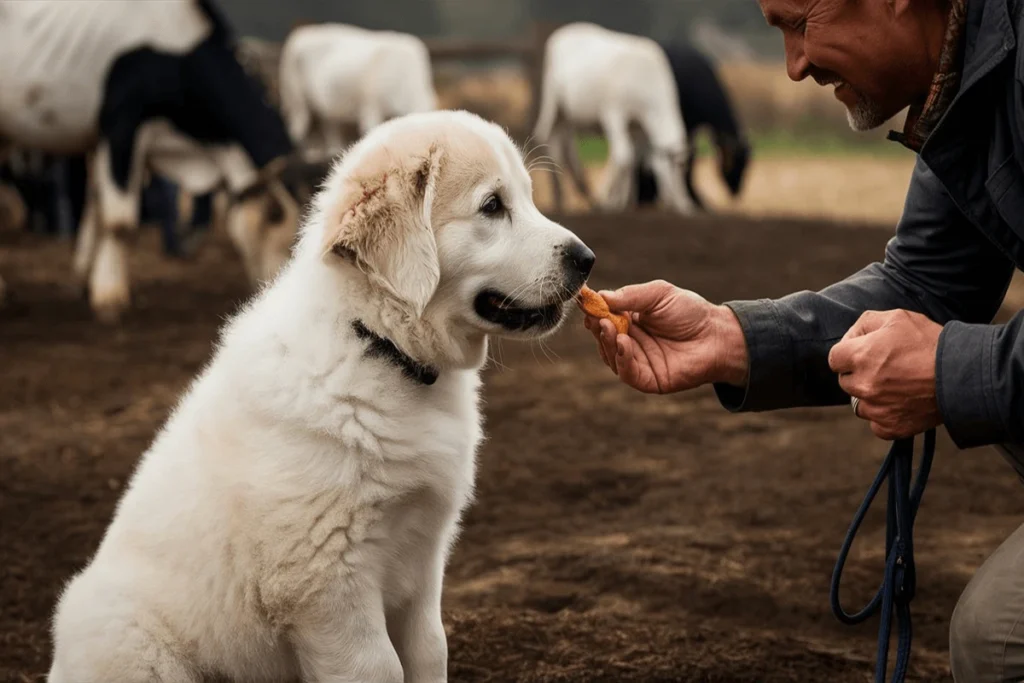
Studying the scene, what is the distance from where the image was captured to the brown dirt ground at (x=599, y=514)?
3.62 meters

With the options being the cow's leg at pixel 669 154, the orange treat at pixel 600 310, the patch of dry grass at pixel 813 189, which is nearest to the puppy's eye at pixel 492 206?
the orange treat at pixel 600 310

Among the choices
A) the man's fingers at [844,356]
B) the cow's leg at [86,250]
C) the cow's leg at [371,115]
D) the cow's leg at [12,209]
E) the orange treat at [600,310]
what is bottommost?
the cow's leg at [12,209]

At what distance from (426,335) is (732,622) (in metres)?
1.51

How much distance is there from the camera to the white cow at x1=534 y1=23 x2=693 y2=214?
1555cm

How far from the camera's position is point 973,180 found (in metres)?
2.71

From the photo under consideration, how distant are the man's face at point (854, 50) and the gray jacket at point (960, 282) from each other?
150mm

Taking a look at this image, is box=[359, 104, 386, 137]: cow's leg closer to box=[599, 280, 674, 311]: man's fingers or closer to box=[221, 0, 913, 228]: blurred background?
box=[221, 0, 913, 228]: blurred background

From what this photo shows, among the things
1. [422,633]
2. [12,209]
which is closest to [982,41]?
[422,633]

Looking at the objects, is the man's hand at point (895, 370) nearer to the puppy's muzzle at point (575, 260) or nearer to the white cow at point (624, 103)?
the puppy's muzzle at point (575, 260)

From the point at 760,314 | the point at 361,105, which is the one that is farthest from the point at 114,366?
the point at 361,105

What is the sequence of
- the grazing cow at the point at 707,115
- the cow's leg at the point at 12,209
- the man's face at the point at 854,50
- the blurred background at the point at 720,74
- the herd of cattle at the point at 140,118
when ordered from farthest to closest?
1. the blurred background at the point at 720,74
2. the grazing cow at the point at 707,115
3. the cow's leg at the point at 12,209
4. the herd of cattle at the point at 140,118
5. the man's face at the point at 854,50

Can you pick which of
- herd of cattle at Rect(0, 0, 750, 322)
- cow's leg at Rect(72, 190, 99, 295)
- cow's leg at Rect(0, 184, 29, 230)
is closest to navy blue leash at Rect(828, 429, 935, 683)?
herd of cattle at Rect(0, 0, 750, 322)

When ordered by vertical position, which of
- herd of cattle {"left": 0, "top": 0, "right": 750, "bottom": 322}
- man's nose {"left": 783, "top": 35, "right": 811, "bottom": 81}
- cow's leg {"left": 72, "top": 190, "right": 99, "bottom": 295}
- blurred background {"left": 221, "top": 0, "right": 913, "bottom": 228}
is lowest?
blurred background {"left": 221, "top": 0, "right": 913, "bottom": 228}

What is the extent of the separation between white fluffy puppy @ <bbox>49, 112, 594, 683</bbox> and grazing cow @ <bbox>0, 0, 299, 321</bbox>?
18.0 feet
